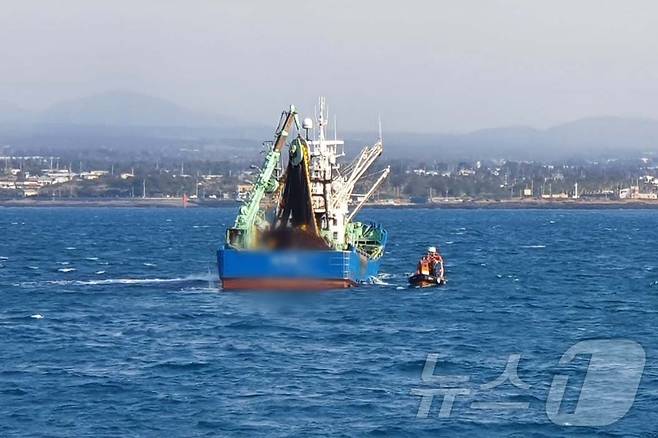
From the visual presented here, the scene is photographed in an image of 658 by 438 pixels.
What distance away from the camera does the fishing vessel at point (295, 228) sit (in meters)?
73.9

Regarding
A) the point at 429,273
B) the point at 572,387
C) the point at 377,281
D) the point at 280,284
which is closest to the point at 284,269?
the point at 280,284

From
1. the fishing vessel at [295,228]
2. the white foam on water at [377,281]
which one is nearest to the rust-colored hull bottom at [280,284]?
the fishing vessel at [295,228]

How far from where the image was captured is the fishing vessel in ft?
243

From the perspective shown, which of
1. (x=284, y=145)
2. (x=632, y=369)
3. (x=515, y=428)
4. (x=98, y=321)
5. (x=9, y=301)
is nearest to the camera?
(x=515, y=428)

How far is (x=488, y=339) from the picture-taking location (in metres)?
57.6

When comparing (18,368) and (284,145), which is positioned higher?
(284,145)

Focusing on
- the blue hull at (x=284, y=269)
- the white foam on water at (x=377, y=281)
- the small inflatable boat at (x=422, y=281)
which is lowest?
the white foam on water at (x=377, y=281)

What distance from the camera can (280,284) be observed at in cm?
7375

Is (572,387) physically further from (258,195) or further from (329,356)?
(258,195)

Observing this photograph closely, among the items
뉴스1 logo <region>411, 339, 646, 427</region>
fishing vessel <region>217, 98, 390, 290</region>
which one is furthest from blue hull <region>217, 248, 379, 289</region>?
뉴스1 logo <region>411, 339, 646, 427</region>

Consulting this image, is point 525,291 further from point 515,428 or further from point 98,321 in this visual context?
point 515,428

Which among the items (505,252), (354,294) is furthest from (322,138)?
(505,252)

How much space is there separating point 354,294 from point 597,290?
15.5 m

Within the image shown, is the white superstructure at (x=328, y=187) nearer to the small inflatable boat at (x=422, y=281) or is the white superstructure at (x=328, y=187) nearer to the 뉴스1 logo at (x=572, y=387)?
the small inflatable boat at (x=422, y=281)
